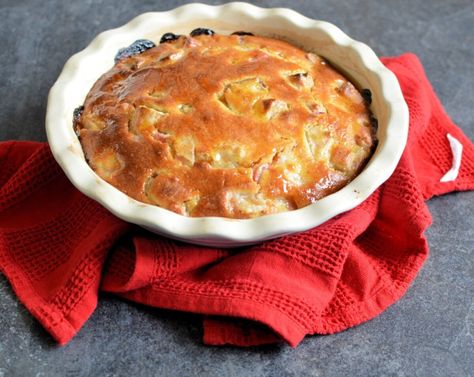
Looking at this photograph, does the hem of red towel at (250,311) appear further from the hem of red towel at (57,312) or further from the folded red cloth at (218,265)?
the hem of red towel at (57,312)

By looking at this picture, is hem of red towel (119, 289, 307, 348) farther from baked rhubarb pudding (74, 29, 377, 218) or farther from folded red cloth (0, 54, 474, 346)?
baked rhubarb pudding (74, 29, 377, 218)

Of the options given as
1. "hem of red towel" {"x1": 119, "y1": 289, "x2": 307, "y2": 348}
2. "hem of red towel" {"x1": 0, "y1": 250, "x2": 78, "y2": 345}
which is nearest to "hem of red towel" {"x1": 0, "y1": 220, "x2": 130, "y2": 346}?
"hem of red towel" {"x1": 0, "y1": 250, "x2": 78, "y2": 345}

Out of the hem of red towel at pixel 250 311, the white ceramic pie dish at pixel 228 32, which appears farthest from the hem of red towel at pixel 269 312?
the white ceramic pie dish at pixel 228 32

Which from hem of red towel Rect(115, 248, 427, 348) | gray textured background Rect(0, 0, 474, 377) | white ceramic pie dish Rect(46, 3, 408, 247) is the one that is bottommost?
gray textured background Rect(0, 0, 474, 377)

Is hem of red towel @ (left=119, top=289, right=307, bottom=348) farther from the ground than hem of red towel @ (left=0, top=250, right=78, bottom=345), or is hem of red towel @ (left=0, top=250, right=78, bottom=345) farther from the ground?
hem of red towel @ (left=119, top=289, right=307, bottom=348)

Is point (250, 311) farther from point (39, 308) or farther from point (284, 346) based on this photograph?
point (39, 308)

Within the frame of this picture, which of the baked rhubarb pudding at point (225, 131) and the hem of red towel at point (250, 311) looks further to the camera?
the baked rhubarb pudding at point (225, 131)
